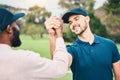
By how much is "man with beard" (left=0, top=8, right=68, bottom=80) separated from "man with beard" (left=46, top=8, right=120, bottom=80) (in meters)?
0.62

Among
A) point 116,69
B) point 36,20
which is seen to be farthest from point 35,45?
point 116,69

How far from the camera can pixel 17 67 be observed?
1.32 meters

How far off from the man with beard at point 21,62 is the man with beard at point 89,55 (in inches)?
24.6

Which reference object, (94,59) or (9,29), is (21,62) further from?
(94,59)

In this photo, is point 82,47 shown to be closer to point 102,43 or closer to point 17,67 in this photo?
point 102,43

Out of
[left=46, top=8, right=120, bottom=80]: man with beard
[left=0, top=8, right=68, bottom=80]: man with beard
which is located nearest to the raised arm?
[left=46, top=8, right=120, bottom=80]: man with beard

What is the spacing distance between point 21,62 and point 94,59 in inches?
31.4

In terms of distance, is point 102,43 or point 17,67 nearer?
point 17,67

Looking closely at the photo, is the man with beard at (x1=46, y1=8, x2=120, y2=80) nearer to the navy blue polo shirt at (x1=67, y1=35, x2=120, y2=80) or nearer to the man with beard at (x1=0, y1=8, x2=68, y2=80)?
the navy blue polo shirt at (x1=67, y1=35, x2=120, y2=80)

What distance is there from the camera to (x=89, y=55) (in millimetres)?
2035

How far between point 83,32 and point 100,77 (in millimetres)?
330

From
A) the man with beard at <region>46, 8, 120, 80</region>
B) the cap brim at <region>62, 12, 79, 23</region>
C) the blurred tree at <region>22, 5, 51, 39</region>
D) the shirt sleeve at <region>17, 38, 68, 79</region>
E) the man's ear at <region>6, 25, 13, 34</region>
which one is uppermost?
the man's ear at <region>6, 25, 13, 34</region>

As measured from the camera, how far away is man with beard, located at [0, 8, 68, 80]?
132 cm

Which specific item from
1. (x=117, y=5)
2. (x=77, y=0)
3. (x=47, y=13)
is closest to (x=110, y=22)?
(x=117, y=5)
